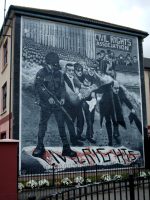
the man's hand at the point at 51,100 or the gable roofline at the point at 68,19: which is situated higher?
the gable roofline at the point at 68,19

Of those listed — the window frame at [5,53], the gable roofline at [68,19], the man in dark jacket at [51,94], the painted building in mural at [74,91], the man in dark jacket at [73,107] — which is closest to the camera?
the painted building in mural at [74,91]

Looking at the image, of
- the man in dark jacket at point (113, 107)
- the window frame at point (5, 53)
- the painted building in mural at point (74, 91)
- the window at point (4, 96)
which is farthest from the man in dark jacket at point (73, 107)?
the window frame at point (5, 53)

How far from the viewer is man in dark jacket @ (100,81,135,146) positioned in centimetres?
2123

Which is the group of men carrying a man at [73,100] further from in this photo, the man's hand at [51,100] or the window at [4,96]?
the window at [4,96]

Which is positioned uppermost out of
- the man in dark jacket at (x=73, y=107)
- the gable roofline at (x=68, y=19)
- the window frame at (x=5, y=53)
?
the gable roofline at (x=68, y=19)

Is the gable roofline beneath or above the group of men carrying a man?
above

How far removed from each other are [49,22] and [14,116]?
6011mm

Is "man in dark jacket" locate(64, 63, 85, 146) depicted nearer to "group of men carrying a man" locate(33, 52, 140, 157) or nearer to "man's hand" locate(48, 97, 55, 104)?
"group of men carrying a man" locate(33, 52, 140, 157)

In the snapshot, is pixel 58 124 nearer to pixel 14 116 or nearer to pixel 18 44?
pixel 14 116

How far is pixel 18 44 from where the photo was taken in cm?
1950

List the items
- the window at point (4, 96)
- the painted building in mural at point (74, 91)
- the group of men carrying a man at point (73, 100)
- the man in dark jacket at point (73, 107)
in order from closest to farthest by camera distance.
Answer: the painted building in mural at point (74, 91)
the group of men carrying a man at point (73, 100)
the man in dark jacket at point (73, 107)
the window at point (4, 96)

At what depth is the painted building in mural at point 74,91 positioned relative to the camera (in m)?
19.1

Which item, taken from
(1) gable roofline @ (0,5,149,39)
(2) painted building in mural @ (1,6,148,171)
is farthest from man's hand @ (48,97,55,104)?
(1) gable roofline @ (0,5,149,39)

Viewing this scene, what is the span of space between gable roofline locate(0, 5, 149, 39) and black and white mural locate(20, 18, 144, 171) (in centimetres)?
35
